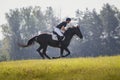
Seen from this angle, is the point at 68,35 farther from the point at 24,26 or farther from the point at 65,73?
the point at 24,26

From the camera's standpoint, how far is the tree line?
92.4 meters

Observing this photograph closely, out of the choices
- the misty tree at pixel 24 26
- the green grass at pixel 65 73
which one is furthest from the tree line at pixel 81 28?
the green grass at pixel 65 73

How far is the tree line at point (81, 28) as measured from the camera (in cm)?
9238

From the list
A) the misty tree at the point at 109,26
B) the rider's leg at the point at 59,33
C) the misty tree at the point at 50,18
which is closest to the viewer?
the rider's leg at the point at 59,33

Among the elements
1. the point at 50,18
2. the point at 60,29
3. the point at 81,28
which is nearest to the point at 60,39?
the point at 60,29

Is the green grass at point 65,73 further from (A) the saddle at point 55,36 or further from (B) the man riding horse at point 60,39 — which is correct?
(A) the saddle at point 55,36

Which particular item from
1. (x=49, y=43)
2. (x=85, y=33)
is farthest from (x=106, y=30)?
(x=49, y=43)

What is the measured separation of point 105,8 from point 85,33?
9.39 m

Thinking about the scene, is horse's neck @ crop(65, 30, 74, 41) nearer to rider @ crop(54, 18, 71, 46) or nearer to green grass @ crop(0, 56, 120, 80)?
rider @ crop(54, 18, 71, 46)

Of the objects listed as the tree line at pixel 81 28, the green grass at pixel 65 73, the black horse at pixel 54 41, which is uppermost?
the green grass at pixel 65 73

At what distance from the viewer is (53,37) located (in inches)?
1088

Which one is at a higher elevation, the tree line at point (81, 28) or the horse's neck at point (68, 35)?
the horse's neck at point (68, 35)

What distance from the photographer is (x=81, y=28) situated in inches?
4203

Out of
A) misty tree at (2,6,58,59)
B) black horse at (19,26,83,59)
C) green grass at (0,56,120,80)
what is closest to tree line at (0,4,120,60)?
misty tree at (2,6,58,59)
